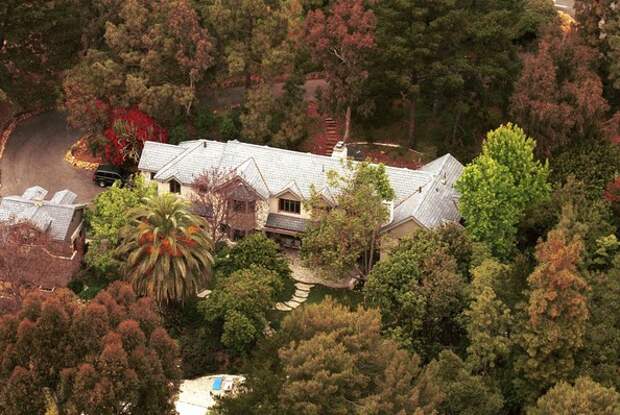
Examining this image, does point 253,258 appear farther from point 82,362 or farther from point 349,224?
point 82,362

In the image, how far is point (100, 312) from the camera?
128 feet

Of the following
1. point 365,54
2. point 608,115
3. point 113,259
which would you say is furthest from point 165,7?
point 608,115

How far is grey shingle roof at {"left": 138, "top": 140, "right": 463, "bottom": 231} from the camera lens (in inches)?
Answer: 2525

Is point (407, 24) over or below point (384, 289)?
over

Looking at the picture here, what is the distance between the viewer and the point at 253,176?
65.1m

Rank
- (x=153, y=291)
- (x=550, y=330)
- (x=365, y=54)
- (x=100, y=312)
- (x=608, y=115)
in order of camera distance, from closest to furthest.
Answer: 1. (x=100, y=312)
2. (x=550, y=330)
3. (x=153, y=291)
4. (x=365, y=54)
5. (x=608, y=115)

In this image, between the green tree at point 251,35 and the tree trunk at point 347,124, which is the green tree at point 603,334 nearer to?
the tree trunk at point 347,124

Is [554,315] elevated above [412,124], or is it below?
below

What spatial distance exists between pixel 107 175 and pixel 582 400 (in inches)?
1600

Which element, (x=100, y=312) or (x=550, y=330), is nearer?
(x=100, y=312)

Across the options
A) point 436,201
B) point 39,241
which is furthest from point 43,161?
point 436,201

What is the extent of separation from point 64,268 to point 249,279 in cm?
1120

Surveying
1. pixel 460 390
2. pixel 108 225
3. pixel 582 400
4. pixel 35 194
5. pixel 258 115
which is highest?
pixel 258 115

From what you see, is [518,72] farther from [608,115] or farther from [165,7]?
[165,7]
